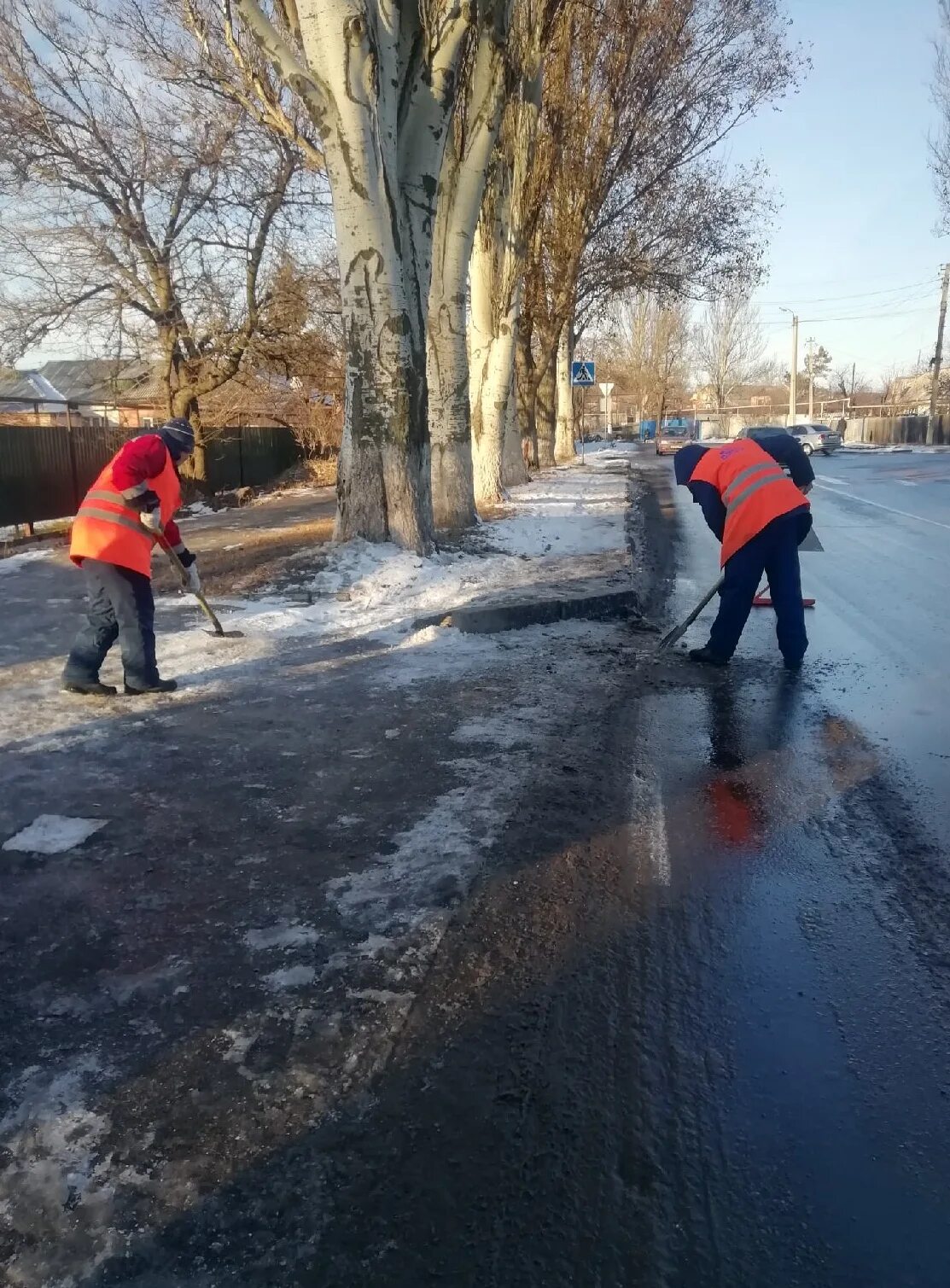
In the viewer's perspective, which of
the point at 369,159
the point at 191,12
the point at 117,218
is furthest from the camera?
the point at 117,218

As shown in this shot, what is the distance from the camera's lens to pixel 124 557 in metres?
6.04

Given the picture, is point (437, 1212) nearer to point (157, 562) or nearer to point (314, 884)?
point (314, 884)

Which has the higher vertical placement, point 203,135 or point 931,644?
point 203,135

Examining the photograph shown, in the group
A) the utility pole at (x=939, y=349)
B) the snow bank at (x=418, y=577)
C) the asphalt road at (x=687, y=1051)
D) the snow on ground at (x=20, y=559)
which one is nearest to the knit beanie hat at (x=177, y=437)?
the snow bank at (x=418, y=577)

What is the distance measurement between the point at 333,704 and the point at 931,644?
14.4 feet

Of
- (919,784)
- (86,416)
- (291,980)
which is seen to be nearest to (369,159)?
(919,784)

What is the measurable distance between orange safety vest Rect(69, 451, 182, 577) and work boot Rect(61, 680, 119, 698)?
756 millimetres

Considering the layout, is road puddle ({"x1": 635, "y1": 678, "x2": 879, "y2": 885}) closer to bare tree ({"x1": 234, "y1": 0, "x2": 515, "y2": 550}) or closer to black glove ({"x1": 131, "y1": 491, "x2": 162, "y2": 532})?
black glove ({"x1": 131, "y1": 491, "x2": 162, "y2": 532})

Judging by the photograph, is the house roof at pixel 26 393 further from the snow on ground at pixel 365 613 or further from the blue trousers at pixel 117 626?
the blue trousers at pixel 117 626

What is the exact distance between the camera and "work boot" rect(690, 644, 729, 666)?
23.1 feet

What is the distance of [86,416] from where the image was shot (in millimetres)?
17875

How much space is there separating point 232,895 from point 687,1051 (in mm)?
1708

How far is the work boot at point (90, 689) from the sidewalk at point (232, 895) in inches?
4.5

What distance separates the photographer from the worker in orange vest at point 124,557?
19.7 ft
